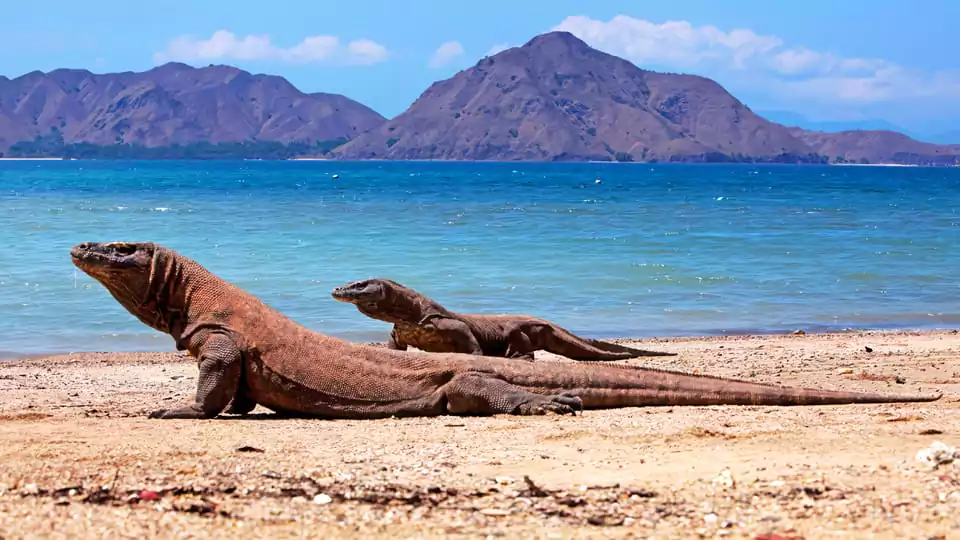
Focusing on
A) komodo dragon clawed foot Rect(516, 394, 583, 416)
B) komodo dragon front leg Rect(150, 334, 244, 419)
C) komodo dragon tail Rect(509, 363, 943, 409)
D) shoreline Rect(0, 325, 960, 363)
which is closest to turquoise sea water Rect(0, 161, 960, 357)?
shoreline Rect(0, 325, 960, 363)

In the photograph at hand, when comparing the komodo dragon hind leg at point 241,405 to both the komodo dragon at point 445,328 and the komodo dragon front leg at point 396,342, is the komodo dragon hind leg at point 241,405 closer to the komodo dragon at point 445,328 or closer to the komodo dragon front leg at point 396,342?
the komodo dragon at point 445,328

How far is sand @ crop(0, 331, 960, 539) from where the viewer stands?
5176 millimetres

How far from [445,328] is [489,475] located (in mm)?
5733

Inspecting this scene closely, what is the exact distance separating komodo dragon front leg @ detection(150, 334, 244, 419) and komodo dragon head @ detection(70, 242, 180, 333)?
1.47 feet

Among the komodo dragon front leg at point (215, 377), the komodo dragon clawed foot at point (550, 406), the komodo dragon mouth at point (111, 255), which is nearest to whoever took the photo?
the komodo dragon mouth at point (111, 255)

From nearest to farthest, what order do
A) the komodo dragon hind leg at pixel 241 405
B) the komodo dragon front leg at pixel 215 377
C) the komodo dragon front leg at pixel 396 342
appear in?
the komodo dragon front leg at pixel 215 377 < the komodo dragon hind leg at pixel 241 405 < the komodo dragon front leg at pixel 396 342

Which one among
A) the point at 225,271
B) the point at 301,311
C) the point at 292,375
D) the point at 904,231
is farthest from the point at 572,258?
the point at 292,375

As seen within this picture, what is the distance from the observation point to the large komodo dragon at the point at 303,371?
871 centimetres

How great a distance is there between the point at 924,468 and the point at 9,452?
4.88 meters

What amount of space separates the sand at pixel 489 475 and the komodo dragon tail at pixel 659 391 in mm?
223

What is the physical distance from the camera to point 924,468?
6.10m

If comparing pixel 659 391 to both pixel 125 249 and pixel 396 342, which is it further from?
pixel 125 249

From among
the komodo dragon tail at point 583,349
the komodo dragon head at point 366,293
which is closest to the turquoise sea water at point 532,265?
the komodo dragon tail at point 583,349

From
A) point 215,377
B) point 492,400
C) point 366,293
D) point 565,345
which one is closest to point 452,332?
point 366,293
